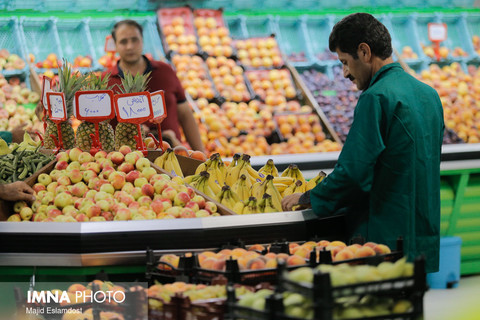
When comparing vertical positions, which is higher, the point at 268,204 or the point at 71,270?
the point at 268,204

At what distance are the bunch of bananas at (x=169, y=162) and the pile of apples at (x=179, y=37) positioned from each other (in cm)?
350

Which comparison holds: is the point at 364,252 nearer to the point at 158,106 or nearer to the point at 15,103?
the point at 158,106

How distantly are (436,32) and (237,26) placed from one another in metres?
2.35

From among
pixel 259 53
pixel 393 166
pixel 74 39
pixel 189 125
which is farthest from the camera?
pixel 259 53

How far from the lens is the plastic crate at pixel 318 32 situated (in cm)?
788

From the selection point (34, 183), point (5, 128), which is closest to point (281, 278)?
point (34, 183)

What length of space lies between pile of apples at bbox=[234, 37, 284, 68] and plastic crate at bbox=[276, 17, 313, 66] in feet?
0.76

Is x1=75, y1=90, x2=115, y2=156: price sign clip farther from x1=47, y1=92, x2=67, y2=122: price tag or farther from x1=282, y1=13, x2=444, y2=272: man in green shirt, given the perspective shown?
x1=282, y1=13, x2=444, y2=272: man in green shirt

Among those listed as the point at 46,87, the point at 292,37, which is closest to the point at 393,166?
the point at 46,87

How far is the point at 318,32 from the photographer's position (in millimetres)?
8023

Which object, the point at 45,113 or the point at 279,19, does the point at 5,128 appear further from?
the point at 279,19

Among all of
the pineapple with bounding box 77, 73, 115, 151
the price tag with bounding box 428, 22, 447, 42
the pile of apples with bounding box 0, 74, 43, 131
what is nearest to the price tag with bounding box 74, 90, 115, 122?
the pineapple with bounding box 77, 73, 115, 151

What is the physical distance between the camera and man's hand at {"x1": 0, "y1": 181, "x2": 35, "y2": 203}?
3.02 meters

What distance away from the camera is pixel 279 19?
7.84 meters
